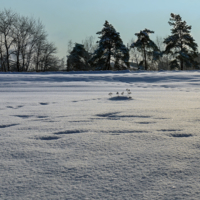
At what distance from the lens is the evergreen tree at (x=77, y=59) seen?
2516 cm

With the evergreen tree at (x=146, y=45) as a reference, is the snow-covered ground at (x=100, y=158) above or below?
below

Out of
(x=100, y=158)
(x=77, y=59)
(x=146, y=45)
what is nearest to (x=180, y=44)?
(x=146, y=45)

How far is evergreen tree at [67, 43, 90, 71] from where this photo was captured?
82.5 ft

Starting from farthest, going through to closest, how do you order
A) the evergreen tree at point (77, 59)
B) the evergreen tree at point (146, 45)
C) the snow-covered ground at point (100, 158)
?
the evergreen tree at point (77, 59), the evergreen tree at point (146, 45), the snow-covered ground at point (100, 158)

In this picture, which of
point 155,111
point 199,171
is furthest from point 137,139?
point 155,111

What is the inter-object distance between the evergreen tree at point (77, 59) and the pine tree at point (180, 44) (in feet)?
35.0

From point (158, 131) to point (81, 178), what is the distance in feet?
2.21

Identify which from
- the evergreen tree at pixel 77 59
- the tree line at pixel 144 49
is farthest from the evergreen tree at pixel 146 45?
the evergreen tree at pixel 77 59

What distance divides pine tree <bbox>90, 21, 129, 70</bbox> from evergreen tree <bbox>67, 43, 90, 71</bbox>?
4.77 metres

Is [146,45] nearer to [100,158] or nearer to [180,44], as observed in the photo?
[180,44]

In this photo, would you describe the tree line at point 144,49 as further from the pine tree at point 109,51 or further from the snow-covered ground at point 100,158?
the snow-covered ground at point 100,158

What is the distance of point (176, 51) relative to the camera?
21.2 meters

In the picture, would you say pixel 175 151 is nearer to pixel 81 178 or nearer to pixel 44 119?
pixel 81 178

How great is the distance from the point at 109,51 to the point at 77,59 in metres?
6.21
